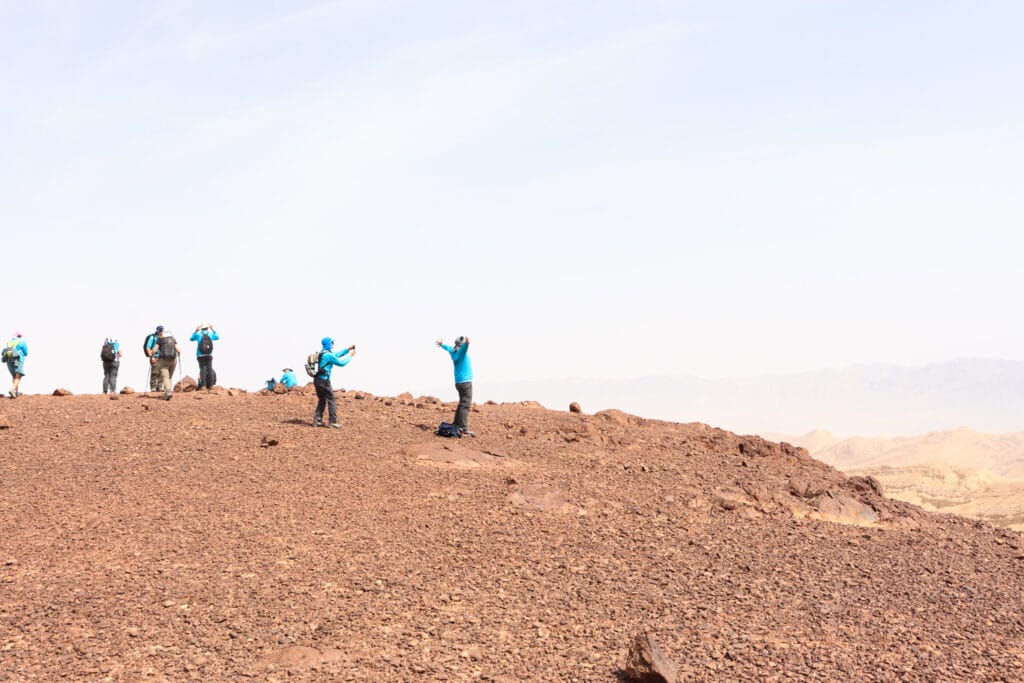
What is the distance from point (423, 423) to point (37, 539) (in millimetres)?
7467

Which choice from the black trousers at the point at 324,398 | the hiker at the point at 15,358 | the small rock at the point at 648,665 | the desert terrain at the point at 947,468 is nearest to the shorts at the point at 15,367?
the hiker at the point at 15,358

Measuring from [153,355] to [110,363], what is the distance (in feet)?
6.68

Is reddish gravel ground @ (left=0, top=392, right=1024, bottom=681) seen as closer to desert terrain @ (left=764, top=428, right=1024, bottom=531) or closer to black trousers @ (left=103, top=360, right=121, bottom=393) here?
black trousers @ (left=103, top=360, right=121, bottom=393)

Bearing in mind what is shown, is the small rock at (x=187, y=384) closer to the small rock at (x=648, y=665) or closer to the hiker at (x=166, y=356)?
the hiker at (x=166, y=356)

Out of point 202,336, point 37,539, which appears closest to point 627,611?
point 37,539

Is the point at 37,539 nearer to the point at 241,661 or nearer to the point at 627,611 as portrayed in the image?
the point at 241,661

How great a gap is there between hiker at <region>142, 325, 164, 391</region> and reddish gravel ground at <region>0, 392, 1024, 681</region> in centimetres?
384

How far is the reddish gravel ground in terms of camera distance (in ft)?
26.9

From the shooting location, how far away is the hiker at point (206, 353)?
20.4 meters

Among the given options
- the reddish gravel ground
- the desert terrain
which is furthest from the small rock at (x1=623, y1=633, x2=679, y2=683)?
the desert terrain

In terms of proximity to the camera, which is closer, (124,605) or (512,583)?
(124,605)

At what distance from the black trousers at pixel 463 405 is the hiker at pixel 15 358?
11.0m

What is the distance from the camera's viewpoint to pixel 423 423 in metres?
17.2

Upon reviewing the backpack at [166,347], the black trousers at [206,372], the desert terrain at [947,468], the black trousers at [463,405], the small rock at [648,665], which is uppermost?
the backpack at [166,347]
